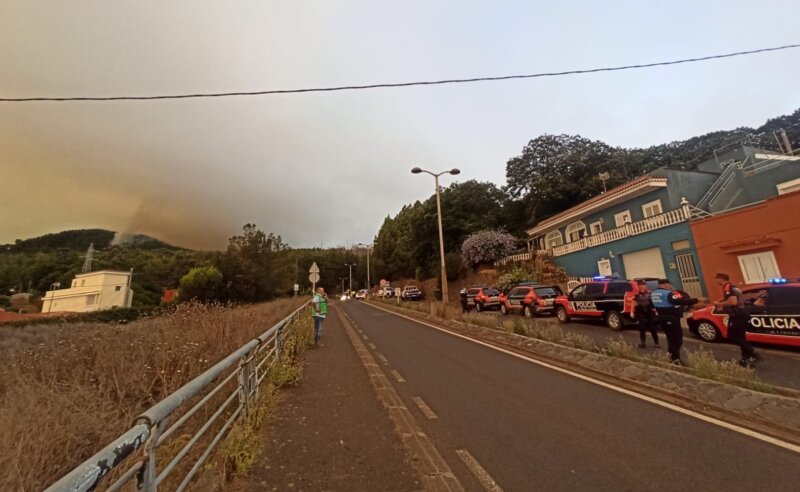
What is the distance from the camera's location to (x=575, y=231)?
31.8 metres

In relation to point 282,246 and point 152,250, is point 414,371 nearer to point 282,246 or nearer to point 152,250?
point 282,246

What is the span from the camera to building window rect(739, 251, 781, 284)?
15.8 meters

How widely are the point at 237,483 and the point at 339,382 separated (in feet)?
14.1

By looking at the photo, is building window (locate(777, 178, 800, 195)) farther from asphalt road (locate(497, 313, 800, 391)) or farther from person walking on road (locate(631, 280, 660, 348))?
person walking on road (locate(631, 280, 660, 348))

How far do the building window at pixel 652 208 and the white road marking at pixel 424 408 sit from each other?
24284mm

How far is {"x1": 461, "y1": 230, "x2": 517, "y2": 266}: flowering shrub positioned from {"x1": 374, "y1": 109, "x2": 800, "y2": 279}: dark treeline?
307 cm

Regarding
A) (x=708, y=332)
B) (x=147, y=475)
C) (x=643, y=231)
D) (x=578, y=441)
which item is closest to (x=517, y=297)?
(x=643, y=231)

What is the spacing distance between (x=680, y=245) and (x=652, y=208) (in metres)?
5.26

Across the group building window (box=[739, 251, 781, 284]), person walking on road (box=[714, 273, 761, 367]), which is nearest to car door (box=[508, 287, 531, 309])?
building window (box=[739, 251, 781, 284])

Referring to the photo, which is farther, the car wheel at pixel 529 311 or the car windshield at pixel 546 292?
the car wheel at pixel 529 311

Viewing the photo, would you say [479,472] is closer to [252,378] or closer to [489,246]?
[252,378]

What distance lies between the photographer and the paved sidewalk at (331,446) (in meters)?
3.70

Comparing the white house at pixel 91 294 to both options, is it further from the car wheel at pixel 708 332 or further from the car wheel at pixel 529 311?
the car wheel at pixel 708 332

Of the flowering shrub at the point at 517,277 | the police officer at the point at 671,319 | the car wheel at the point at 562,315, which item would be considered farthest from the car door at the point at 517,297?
the police officer at the point at 671,319
